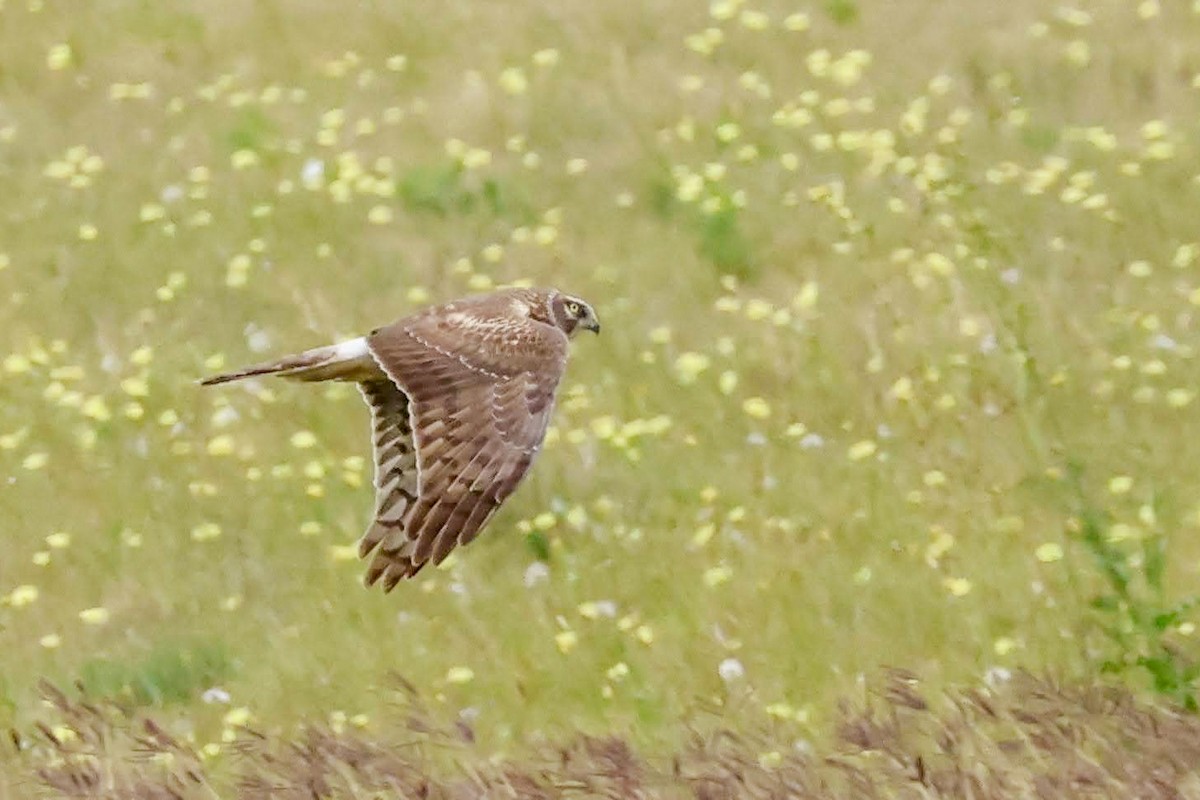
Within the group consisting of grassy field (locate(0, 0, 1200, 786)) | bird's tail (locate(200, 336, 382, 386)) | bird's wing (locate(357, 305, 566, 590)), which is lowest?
grassy field (locate(0, 0, 1200, 786))

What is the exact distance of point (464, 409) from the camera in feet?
20.1

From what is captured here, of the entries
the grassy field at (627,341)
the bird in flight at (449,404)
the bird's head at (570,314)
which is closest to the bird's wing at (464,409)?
the bird in flight at (449,404)

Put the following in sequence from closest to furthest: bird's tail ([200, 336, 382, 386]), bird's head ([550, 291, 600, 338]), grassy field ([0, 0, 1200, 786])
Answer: bird's tail ([200, 336, 382, 386]) → grassy field ([0, 0, 1200, 786]) → bird's head ([550, 291, 600, 338])

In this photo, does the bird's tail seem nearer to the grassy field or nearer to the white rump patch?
the white rump patch

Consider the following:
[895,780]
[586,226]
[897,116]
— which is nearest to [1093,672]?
[895,780]

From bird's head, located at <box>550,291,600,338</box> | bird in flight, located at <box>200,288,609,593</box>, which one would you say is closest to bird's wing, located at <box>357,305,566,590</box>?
bird in flight, located at <box>200,288,609,593</box>

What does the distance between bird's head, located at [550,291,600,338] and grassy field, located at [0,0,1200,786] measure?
24.6 inches

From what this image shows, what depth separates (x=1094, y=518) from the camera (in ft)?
19.1

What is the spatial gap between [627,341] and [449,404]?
3.15 m

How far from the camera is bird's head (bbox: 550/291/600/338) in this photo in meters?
7.61

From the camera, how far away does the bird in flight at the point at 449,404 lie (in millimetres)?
5762

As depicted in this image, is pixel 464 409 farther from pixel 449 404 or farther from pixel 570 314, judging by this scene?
pixel 570 314

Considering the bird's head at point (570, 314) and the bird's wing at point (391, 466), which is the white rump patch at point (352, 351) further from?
the bird's head at point (570, 314)

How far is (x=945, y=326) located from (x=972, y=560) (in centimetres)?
187
